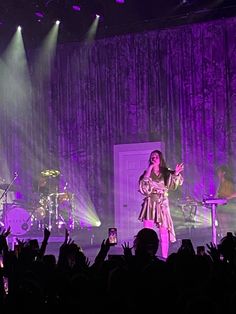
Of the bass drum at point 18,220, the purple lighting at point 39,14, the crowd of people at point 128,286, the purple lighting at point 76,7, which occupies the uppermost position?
the purple lighting at point 76,7

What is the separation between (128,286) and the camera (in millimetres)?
2855

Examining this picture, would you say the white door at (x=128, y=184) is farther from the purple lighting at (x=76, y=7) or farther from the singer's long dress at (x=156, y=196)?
the singer's long dress at (x=156, y=196)

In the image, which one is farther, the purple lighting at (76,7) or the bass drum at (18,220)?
the purple lighting at (76,7)

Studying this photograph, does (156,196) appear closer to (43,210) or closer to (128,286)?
(128,286)

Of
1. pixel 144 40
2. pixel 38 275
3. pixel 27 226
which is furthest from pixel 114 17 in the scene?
pixel 38 275

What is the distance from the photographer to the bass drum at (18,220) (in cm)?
1563

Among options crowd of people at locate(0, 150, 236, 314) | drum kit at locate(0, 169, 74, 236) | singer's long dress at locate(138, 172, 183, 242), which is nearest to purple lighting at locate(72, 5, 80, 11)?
drum kit at locate(0, 169, 74, 236)

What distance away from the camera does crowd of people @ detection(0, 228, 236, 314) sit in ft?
8.91

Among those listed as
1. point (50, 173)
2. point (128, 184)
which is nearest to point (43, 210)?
point (50, 173)

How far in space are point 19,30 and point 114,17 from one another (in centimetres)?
321

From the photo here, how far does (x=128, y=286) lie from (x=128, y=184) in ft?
45.9

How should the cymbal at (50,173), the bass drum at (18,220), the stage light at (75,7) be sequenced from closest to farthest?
the bass drum at (18,220), the stage light at (75,7), the cymbal at (50,173)

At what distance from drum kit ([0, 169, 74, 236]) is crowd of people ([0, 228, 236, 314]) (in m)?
12.3

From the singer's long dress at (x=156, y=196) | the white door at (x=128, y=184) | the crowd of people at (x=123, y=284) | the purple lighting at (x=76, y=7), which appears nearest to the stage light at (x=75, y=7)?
the purple lighting at (x=76, y=7)
